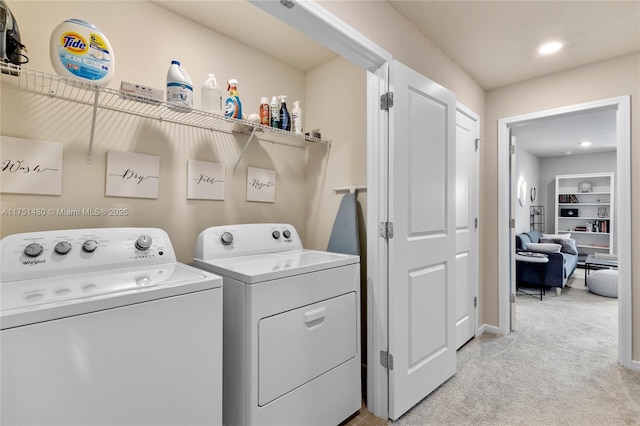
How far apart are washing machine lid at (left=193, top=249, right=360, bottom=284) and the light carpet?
100cm

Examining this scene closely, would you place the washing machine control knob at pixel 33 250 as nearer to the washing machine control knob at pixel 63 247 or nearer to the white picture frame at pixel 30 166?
the washing machine control knob at pixel 63 247

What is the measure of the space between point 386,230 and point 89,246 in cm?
141

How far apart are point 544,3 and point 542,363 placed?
2503 mm

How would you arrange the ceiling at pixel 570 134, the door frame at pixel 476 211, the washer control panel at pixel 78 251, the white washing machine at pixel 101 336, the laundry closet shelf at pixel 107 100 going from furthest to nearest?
1. the ceiling at pixel 570 134
2. the door frame at pixel 476 211
3. the laundry closet shelf at pixel 107 100
4. the washer control panel at pixel 78 251
5. the white washing machine at pixel 101 336

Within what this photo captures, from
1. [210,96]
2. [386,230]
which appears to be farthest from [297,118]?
[386,230]

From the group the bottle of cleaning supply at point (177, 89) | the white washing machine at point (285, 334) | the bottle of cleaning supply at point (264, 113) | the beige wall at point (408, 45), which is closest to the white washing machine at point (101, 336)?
the white washing machine at point (285, 334)

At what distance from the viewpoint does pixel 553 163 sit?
750 cm

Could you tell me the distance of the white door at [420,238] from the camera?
5.62ft

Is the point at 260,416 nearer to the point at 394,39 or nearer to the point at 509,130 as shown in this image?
the point at 394,39

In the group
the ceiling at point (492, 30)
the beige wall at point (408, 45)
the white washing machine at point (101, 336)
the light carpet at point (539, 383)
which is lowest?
the light carpet at point (539, 383)

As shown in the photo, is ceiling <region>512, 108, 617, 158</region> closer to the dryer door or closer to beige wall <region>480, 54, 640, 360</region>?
beige wall <region>480, 54, 640, 360</region>

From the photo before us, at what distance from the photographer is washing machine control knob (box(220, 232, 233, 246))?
1.74 m

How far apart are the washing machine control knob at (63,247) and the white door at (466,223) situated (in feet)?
8.39

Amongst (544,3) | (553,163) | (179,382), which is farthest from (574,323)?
(553,163)
